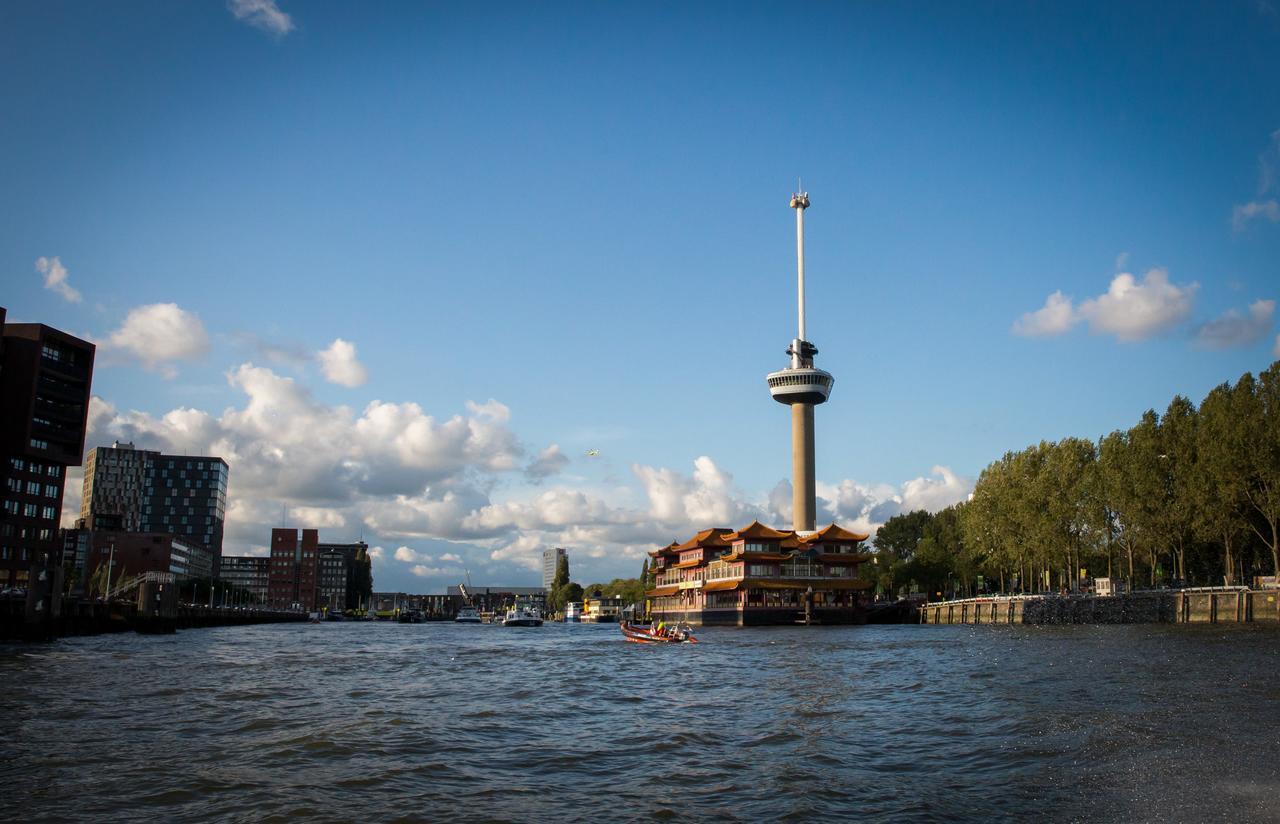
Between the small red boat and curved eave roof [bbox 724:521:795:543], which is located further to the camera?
curved eave roof [bbox 724:521:795:543]

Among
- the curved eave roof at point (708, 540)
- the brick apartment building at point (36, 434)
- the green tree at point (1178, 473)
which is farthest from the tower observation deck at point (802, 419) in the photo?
the brick apartment building at point (36, 434)

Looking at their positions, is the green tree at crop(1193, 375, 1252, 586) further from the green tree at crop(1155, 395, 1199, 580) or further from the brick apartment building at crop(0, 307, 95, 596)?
the brick apartment building at crop(0, 307, 95, 596)

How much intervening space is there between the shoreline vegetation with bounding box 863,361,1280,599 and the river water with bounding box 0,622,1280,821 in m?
45.2

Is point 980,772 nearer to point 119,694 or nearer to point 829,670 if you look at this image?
point 829,670

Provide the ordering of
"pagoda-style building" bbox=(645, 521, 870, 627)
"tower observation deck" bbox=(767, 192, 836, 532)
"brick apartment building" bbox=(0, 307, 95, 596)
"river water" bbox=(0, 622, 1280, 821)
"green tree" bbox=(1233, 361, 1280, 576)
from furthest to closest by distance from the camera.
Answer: "tower observation deck" bbox=(767, 192, 836, 532) < "pagoda-style building" bbox=(645, 521, 870, 627) < "brick apartment building" bbox=(0, 307, 95, 596) < "green tree" bbox=(1233, 361, 1280, 576) < "river water" bbox=(0, 622, 1280, 821)

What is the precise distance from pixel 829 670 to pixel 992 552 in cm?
9521

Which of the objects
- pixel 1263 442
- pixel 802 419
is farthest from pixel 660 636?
pixel 802 419

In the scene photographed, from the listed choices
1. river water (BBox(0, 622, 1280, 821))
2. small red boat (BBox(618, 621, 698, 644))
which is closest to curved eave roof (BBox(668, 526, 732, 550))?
small red boat (BBox(618, 621, 698, 644))

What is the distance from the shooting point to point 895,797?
61.0ft

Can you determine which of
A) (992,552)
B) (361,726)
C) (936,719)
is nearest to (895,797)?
(936,719)

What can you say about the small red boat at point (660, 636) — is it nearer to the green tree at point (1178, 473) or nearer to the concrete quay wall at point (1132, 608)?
the concrete quay wall at point (1132, 608)

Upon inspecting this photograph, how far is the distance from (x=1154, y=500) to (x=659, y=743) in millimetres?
85900

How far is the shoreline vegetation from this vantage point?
8338 centimetres

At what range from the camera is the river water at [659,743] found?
1781 centimetres
